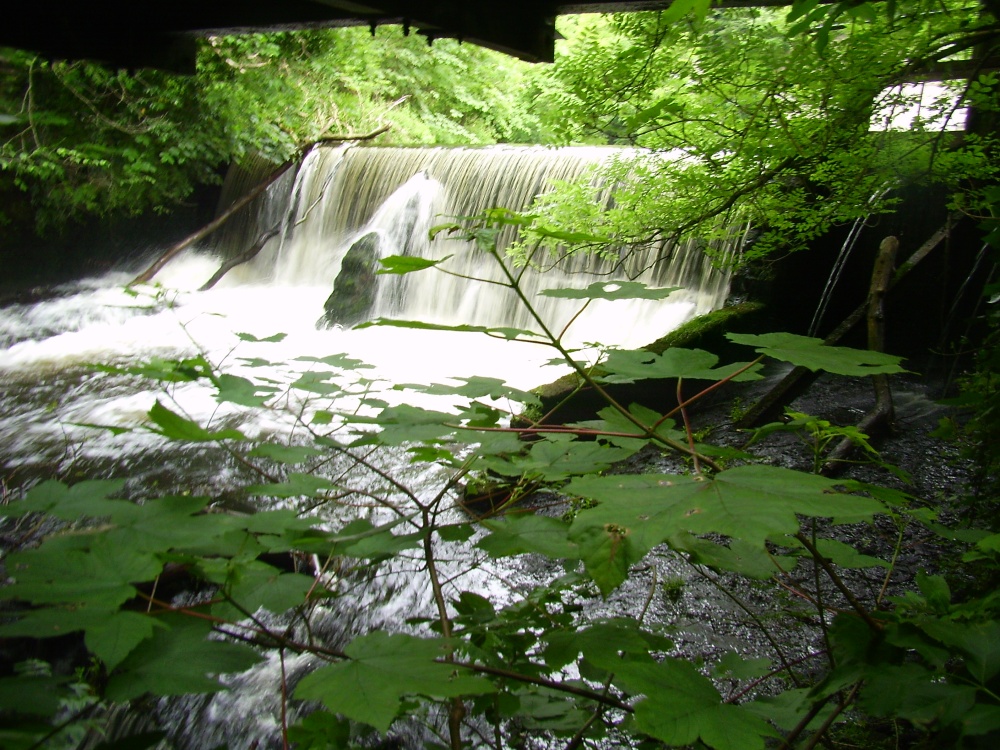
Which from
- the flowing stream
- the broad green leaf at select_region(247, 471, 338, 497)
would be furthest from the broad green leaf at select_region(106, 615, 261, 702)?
the flowing stream

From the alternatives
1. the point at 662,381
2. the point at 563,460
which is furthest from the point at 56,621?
the point at 662,381

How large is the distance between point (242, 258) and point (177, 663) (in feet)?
41.1

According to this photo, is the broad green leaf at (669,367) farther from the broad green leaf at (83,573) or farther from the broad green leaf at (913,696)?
the broad green leaf at (83,573)

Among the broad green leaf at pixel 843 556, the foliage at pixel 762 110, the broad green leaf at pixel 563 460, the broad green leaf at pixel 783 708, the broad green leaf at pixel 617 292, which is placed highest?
the foliage at pixel 762 110

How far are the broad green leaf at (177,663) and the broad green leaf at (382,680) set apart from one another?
0.11m

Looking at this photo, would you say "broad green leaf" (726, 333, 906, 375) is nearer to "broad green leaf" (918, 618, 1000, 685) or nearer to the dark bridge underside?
"broad green leaf" (918, 618, 1000, 685)

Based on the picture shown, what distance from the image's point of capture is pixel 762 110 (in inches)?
137

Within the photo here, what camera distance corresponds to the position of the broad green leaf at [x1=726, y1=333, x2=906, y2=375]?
1.13 meters

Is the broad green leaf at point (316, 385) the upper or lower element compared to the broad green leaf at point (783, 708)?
Result: upper

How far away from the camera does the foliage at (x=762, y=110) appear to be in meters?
3.21

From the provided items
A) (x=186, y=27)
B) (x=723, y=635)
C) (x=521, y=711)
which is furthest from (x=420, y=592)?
(x=186, y=27)

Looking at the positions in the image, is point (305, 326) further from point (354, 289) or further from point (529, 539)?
point (529, 539)

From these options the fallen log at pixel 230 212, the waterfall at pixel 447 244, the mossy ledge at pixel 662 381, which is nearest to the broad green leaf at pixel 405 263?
the mossy ledge at pixel 662 381

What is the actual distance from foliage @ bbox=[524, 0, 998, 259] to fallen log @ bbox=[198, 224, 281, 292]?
9.48 m
